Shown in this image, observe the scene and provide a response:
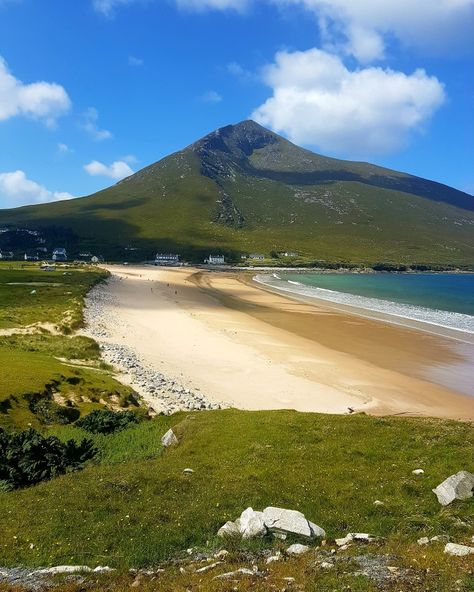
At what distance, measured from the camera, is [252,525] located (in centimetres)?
1101

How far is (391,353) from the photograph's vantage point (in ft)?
157

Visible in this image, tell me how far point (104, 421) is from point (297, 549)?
1153 cm

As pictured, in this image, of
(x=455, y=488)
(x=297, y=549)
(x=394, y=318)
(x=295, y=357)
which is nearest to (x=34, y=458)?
(x=297, y=549)

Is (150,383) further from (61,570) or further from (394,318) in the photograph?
(394,318)

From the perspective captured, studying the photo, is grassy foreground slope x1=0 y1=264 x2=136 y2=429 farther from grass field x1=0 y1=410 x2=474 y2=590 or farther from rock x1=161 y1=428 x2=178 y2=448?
rock x1=161 y1=428 x2=178 y2=448

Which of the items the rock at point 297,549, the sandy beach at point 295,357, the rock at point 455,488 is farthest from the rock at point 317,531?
the sandy beach at point 295,357

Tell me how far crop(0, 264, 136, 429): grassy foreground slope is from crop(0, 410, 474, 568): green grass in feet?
8.12

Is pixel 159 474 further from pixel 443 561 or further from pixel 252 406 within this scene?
pixel 252 406

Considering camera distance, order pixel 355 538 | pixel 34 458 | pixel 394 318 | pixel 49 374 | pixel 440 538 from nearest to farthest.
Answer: pixel 440 538
pixel 355 538
pixel 34 458
pixel 49 374
pixel 394 318

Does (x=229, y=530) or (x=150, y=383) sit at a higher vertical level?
(x=229, y=530)

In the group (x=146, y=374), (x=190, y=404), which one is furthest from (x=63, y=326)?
(x=190, y=404)

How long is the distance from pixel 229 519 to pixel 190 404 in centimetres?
1471

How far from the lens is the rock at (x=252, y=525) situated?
35.7 feet

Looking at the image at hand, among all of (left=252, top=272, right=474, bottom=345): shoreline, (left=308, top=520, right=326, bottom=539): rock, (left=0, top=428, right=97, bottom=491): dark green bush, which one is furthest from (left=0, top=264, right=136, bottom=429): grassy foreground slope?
(left=252, top=272, right=474, bottom=345): shoreline
